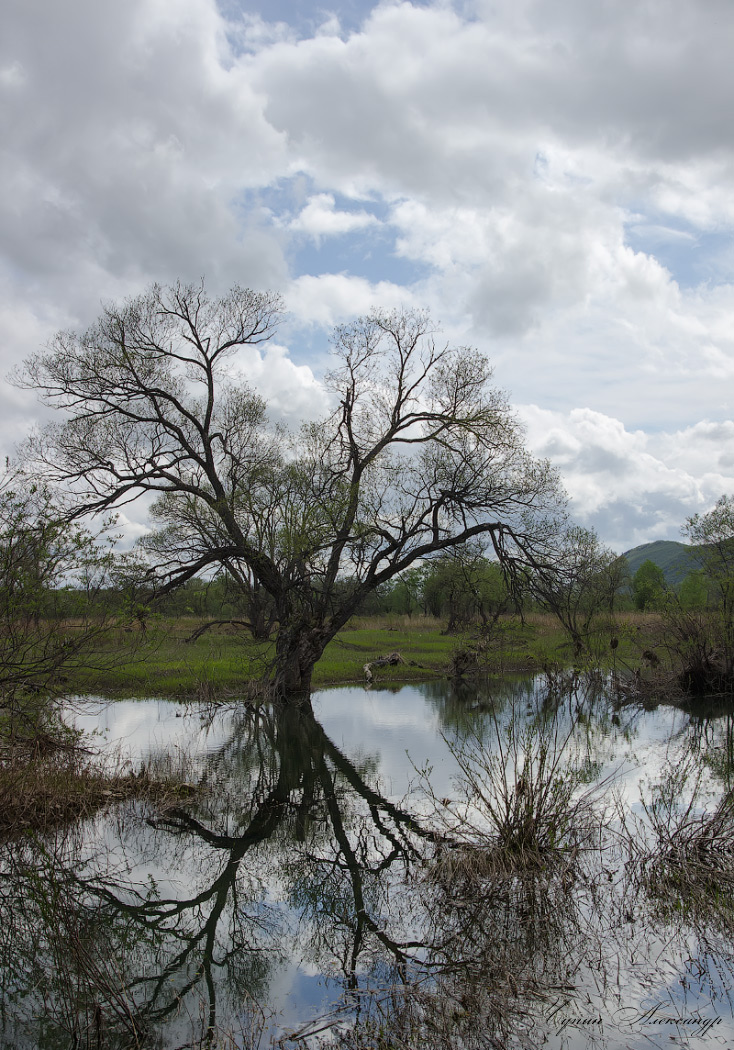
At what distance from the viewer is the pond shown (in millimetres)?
5629

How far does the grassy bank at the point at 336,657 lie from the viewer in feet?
80.9

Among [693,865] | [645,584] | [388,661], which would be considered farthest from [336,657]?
[645,584]

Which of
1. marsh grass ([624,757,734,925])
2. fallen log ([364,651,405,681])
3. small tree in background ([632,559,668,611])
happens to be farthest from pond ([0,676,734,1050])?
small tree in background ([632,559,668,611])

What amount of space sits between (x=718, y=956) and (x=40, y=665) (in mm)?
8091

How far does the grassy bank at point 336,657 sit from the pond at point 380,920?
22.8 ft

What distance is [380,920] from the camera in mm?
7656

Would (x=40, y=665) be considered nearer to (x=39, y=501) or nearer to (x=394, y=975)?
(x=39, y=501)

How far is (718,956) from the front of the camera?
6.56m

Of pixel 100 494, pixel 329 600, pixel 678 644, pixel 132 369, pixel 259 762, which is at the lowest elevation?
pixel 259 762

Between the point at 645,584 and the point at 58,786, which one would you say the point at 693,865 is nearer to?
the point at 58,786

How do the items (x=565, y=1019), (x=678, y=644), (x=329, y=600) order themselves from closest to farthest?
(x=565, y=1019) < (x=329, y=600) < (x=678, y=644)

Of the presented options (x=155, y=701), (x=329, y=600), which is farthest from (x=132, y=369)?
(x=155, y=701)

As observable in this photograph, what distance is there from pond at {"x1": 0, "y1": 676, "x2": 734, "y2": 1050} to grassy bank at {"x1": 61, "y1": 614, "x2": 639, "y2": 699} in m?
6.94

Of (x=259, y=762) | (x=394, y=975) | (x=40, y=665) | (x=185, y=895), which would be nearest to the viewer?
(x=394, y=975)
